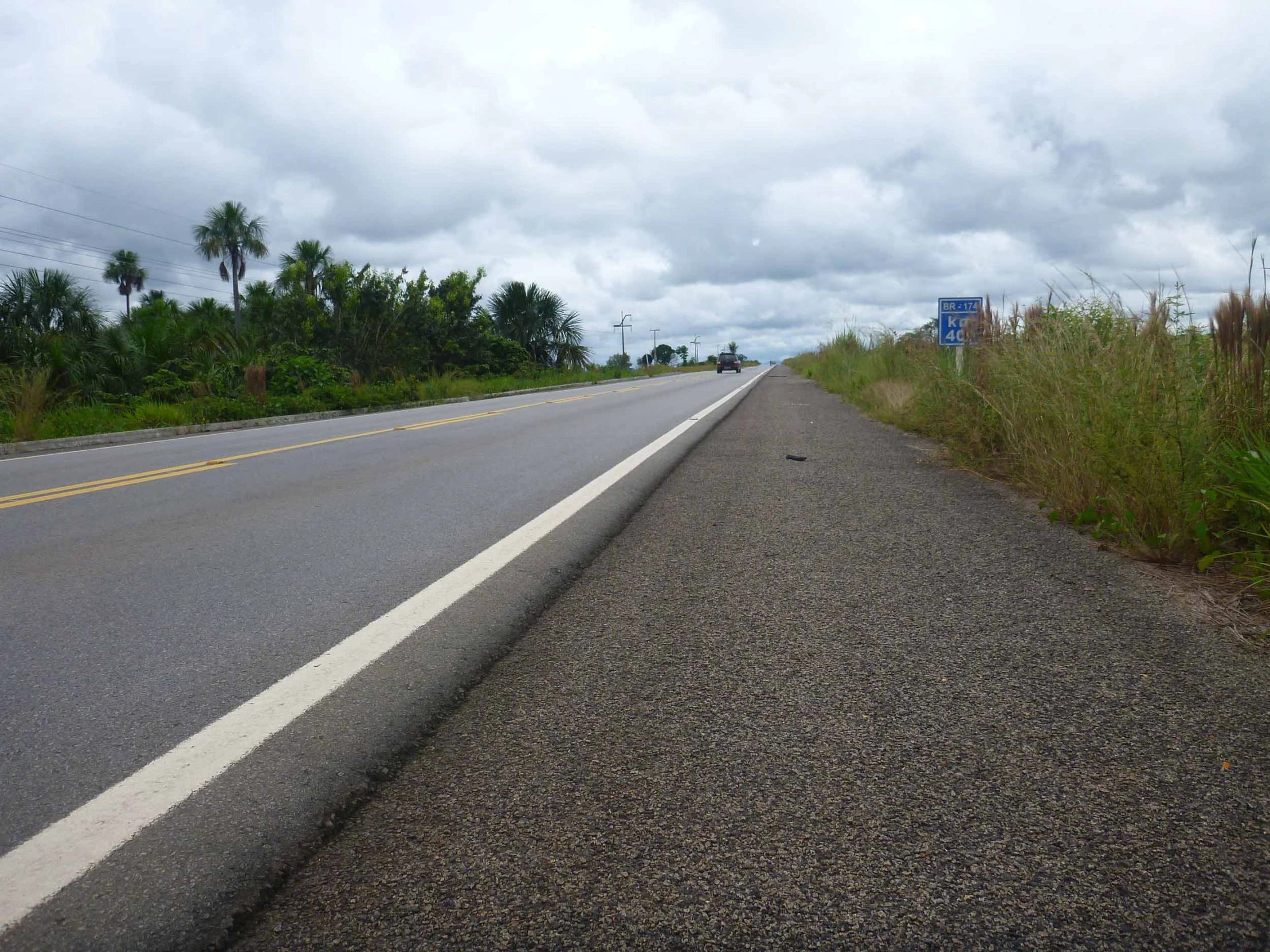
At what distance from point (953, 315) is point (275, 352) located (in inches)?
776

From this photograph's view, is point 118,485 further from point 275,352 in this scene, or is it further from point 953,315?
point 275,352

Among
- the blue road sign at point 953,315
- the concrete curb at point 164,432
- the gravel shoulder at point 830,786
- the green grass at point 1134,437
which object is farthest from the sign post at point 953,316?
the concrete curb at point 164,432

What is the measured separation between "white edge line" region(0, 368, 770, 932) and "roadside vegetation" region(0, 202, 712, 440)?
13.0 m

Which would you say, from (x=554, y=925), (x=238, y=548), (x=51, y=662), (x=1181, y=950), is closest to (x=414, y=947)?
(x=554, y=925)

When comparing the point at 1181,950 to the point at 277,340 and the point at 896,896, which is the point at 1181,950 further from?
the point at 277,340

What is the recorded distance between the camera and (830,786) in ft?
7.07

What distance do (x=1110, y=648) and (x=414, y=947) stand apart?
2.60 meters

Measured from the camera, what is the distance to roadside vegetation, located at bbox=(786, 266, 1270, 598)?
13.9ft

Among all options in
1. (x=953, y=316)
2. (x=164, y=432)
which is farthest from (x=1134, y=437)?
(x=164, y=432)

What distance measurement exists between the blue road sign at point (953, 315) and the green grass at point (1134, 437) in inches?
203

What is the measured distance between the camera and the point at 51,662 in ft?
10.1

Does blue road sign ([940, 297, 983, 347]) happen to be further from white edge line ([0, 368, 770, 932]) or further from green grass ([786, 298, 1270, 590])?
white edge line ([0, 368, 770, 932])

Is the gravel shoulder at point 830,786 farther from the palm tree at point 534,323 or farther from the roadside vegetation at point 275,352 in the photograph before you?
the palm tree at point 534,323

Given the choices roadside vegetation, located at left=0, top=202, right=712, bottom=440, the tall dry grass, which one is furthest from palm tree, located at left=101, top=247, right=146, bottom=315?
the tall dry grass
